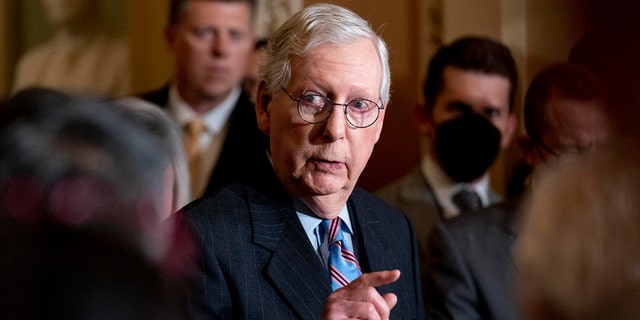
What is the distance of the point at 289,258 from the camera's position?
2.06 metres

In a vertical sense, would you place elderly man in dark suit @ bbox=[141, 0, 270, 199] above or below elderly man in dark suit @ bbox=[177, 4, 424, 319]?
below

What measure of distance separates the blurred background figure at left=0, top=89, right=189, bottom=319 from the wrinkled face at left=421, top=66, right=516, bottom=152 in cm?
308

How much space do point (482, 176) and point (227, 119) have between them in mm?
1080

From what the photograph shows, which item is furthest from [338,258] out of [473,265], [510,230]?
[510,230]

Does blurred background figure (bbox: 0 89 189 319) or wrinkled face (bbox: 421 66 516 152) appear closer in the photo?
blurred background figure (bbox: 0 89 189 319)

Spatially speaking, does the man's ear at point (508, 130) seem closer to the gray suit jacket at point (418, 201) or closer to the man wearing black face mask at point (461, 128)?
the man wearing black face mask at point (461, 128)

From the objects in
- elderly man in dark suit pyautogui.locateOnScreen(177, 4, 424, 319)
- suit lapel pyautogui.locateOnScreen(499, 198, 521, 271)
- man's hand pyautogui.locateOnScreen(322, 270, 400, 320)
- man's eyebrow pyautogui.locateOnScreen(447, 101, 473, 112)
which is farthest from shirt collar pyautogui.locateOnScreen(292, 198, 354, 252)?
man's eyebrow pyautogui.locateOnScreen(447, 101, 473, 112)

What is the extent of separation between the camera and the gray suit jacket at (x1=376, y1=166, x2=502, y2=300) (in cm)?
359

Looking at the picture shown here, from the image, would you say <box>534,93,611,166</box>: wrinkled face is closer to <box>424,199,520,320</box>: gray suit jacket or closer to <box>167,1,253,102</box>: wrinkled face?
<box>424,199,520,320</box>: gray suit jacket

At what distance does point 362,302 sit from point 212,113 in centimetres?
256

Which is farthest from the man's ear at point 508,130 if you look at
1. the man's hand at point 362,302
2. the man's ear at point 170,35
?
the man's hand at point 362,302

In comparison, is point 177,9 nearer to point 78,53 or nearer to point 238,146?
point 78,53

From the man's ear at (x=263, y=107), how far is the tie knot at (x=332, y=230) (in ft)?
0.77

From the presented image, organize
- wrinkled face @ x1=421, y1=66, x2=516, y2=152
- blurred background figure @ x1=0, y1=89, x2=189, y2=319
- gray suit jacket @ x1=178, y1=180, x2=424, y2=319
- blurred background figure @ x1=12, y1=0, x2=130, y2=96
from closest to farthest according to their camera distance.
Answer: blurred background figure @ x1=0, y1=89, x2=189, y2=319, gray suit jacket @ x1=178, y1=180, x2=424, y2=319, wrinkled face @ x1=421, y1=66, x2=516, y2=152, blurred background figure @ x1=12, y1=0, x2=130, y2=96
